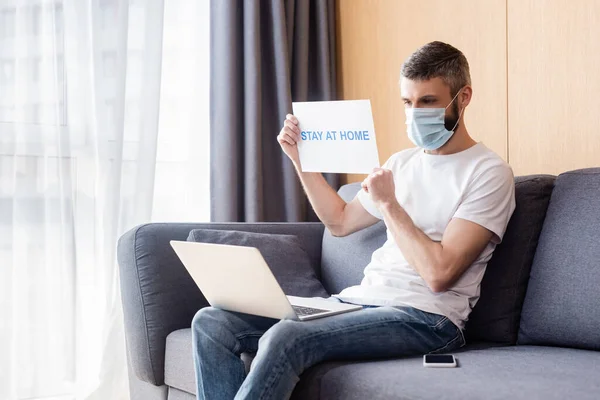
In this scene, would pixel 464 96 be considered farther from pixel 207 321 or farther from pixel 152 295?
pixel 152 295

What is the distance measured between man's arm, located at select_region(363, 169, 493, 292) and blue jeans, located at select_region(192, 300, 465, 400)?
0.10m

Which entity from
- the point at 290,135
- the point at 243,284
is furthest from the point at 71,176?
the point at 243,284

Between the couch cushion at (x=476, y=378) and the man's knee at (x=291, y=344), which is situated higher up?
the man's knee at (x=291, y=344)

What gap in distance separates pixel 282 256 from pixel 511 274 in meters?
0.77

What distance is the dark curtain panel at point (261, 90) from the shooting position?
306 centimetres

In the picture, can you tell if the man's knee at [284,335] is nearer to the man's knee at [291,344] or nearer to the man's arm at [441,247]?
the man's knee at [291,344]

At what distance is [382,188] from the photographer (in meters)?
1.82

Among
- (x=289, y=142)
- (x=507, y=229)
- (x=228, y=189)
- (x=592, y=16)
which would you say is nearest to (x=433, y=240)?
(x=507, y=229)

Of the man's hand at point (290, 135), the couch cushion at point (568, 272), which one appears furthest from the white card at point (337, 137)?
the couch cushion at point (568, 272)

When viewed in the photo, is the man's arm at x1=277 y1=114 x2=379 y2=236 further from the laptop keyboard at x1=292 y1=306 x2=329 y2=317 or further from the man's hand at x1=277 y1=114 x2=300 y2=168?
the laptop keyboard at x1=292 y1=306 x2=329 y2=317

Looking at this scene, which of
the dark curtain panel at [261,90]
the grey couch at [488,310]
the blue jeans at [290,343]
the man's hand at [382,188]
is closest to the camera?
the grey couch at [488,310]

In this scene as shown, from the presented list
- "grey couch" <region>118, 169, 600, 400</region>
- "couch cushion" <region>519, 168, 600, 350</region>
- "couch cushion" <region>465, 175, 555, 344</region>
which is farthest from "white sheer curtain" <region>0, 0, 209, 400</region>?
"couch cushion" <region>519, 168, 600, 350</region>

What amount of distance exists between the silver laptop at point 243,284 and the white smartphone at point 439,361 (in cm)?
26

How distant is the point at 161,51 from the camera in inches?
117
